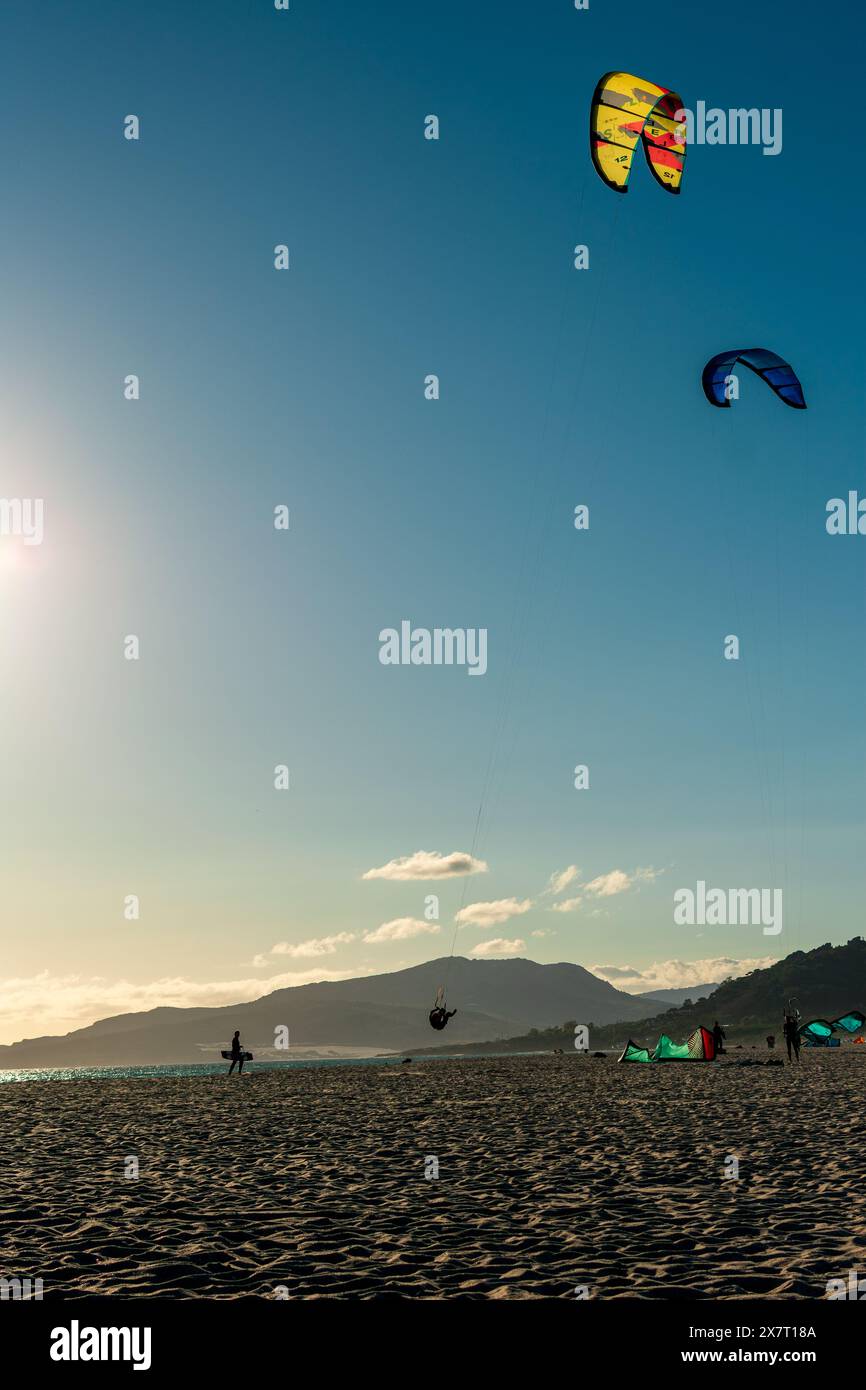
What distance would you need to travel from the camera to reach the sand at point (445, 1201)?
800 cm

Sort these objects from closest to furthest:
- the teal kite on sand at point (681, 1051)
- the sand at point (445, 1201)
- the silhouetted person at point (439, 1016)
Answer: the sand at point (445, 1201) < the silhouetted person at point (439, 1016) < the teal kite on sand at point (681, 1051)

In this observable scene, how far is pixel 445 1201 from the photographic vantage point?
11.2 meters

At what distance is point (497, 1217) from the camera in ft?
33.6

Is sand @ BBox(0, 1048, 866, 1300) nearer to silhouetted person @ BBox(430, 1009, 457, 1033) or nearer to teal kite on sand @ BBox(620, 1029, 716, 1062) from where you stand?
silhouetted person @ BBox(430, 1009, 457, 1033)

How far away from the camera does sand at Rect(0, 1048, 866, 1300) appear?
8.00m

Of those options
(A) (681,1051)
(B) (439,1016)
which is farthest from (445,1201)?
(A) (681,1051)

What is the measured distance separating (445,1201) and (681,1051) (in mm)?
35683

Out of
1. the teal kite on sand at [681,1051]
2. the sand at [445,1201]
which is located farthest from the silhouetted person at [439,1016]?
the teal kite on sand at [681,1051]

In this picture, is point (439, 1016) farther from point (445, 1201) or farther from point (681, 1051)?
point (445, 1201)

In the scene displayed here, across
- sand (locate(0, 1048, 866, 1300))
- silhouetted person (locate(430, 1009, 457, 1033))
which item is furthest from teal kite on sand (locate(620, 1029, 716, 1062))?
sand (locate(0, 1048, 866, 1300))

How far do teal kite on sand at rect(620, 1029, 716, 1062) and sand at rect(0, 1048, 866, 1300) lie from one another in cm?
2007

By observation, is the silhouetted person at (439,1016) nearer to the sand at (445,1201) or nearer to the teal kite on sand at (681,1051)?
the sand at (445,1201)

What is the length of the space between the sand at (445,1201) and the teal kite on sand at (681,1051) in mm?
20069
